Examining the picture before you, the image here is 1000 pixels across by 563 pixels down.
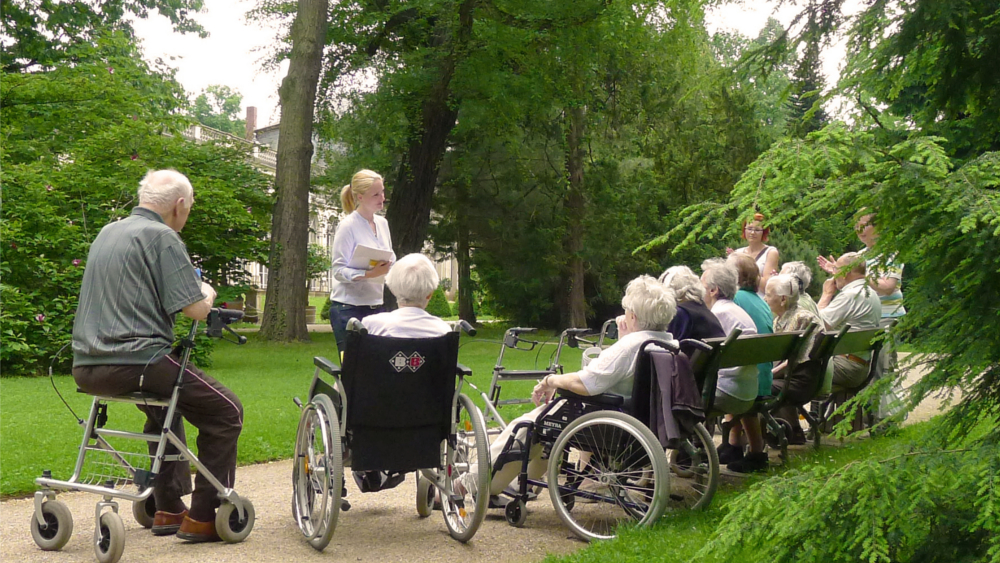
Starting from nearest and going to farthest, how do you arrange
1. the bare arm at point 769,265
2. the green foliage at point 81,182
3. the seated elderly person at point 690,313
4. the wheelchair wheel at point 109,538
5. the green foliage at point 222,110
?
the wheelchair wheel at point 109,538 → the seated elderly person at point 690,313 → the bare arm at point 769,265 → the green foliage at point 81,182 → the green foliage at point 222,110

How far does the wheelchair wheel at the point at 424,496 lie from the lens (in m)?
5.74

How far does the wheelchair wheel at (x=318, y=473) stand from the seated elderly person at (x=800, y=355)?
11.9 ft

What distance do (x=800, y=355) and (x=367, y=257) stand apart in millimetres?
3286

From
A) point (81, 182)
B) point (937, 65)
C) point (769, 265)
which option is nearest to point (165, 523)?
point (937, 65)

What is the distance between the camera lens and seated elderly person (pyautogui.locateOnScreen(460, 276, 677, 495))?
5344 millimetres

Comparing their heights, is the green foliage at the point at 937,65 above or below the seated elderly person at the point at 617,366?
above

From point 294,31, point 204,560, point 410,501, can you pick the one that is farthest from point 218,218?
point 204,560

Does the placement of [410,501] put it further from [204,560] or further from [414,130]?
[414,130]

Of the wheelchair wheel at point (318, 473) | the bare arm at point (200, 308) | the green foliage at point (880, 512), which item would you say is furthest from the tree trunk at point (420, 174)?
the green foliage at point (880, 512)

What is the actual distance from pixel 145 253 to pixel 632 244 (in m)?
26.4

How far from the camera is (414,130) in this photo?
22984mm

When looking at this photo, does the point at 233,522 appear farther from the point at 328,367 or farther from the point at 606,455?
the point at 606,455

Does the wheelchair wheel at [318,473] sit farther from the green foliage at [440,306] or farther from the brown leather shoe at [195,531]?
the green foliage at [440,306]

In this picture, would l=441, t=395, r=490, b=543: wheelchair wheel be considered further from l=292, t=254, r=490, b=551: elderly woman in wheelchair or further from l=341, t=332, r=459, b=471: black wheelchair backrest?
l=341, t=332, r=459, b=471: black wheelchair backrest
